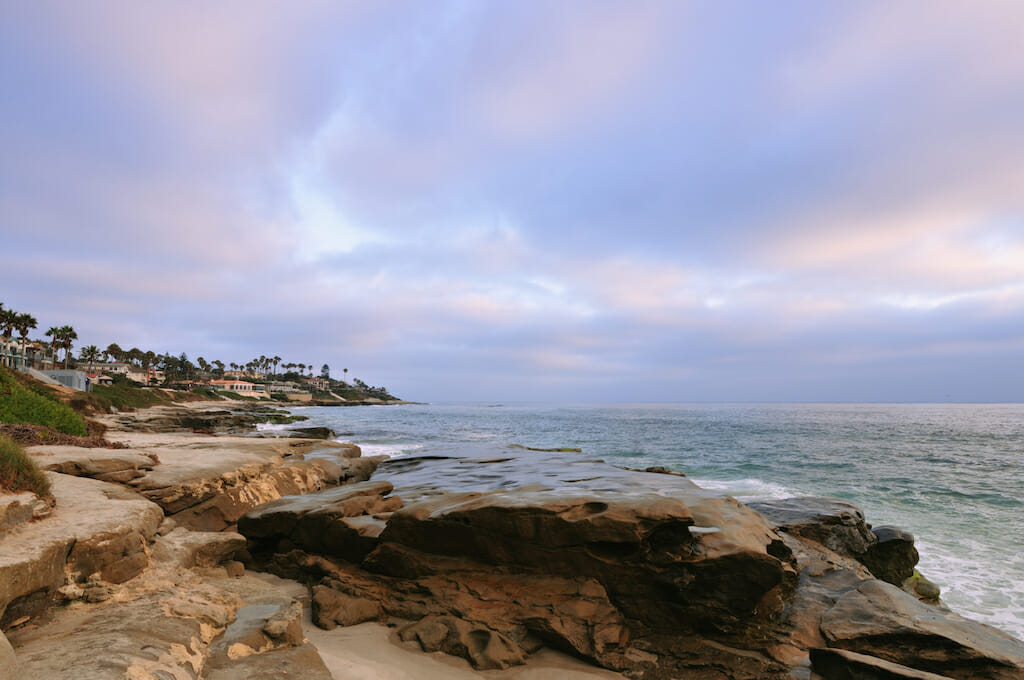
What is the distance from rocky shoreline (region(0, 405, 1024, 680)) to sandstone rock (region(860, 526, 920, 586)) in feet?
6.77

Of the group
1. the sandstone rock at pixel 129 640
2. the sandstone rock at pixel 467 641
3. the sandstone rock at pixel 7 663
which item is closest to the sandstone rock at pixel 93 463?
the sandstone rock at pixel 129 640

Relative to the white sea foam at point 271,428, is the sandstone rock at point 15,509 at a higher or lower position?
higher

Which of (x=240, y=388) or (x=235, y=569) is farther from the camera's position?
(x=240, y=388)

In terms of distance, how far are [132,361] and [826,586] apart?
7024 inches

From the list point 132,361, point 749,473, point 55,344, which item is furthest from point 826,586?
point 132,361

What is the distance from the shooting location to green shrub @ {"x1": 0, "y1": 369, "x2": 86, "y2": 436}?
14.2m

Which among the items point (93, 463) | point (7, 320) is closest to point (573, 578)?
point (93, 463)

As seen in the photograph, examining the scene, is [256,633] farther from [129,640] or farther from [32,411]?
[32,411]

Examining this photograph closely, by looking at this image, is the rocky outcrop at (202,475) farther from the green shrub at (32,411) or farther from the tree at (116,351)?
the tree at (116,351)

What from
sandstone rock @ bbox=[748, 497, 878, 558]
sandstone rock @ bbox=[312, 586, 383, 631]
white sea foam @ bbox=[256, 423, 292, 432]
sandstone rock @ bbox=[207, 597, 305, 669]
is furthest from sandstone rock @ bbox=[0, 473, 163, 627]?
white sea foam @ bbox=[256, 423, 292, 432]

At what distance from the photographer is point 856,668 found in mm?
5000

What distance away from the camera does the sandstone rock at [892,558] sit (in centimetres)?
948

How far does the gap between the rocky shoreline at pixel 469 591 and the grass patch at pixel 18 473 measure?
0.35 m

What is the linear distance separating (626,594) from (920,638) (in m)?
3.43
